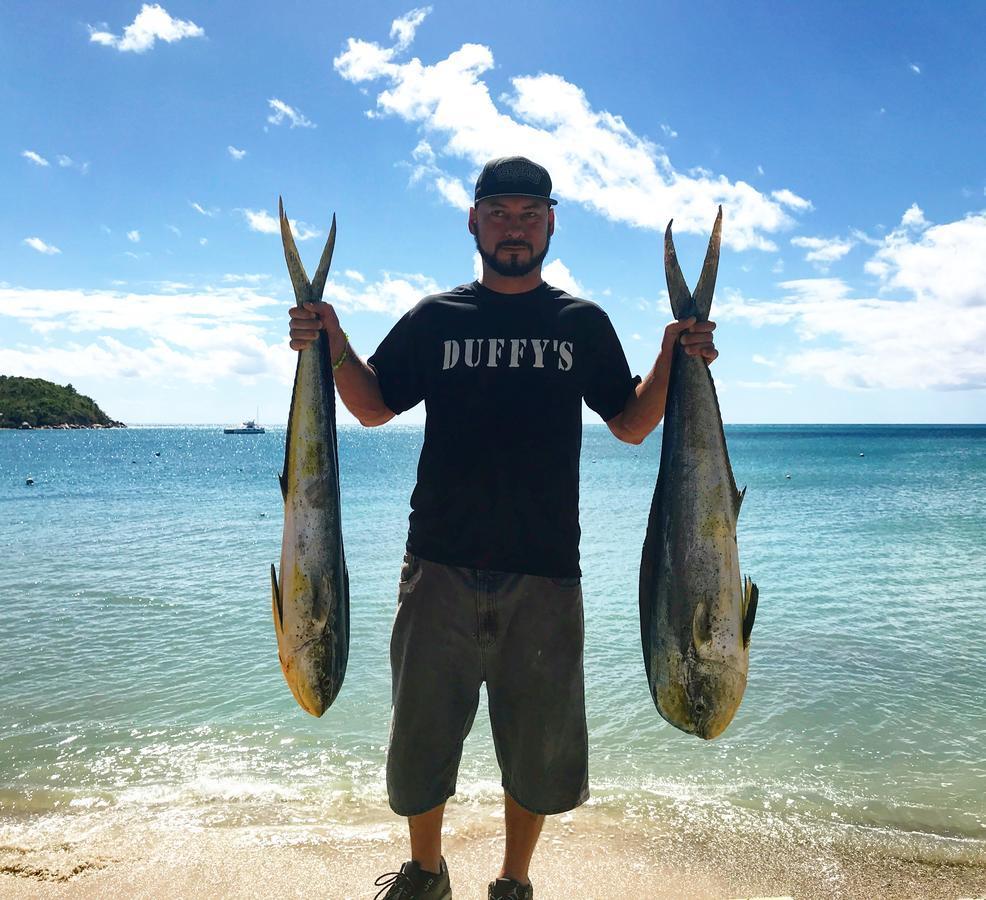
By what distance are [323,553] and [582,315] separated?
4.14ft

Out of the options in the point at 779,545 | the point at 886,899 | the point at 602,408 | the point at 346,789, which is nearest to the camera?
the point at 602,408

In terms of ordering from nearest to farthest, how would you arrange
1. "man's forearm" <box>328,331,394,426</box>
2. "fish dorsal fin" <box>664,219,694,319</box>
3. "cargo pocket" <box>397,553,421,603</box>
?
"fish dorsal fin" <box>664,219,694,319</box> → "cargo pocket" <box>397,553,421,603</box> → "man's forearm" <box>328,331,394,426</box>

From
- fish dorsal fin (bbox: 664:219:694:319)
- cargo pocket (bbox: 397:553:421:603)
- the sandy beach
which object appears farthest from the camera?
the sandy beach

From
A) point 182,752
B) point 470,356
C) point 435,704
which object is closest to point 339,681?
point 435,704

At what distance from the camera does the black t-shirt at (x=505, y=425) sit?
2.55 m

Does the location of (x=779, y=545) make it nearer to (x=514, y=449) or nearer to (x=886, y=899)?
(x=886, y=899)

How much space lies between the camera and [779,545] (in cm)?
1702

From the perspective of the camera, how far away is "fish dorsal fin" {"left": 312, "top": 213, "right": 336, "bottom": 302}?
2618 millimetres

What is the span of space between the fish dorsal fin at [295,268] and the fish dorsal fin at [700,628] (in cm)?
171

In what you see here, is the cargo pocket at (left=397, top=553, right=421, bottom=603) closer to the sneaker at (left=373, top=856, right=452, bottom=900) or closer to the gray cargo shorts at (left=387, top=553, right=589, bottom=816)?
the gray cargo shorts at (left=387, top=553, right=589, bottom=816)

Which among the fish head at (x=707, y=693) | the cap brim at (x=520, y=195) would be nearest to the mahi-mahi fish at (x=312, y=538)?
the cap brim at (x=520, y=195)

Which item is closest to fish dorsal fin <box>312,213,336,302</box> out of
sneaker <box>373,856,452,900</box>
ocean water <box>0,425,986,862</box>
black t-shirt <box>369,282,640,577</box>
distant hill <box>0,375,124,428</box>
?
black t-shirt <box>369,282,640,577</box>

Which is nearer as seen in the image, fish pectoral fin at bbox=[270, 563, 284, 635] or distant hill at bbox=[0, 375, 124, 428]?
fish pectoral fin at bbox=[270, 563, 284, 635]

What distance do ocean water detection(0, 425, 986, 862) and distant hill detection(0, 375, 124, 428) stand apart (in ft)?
477
